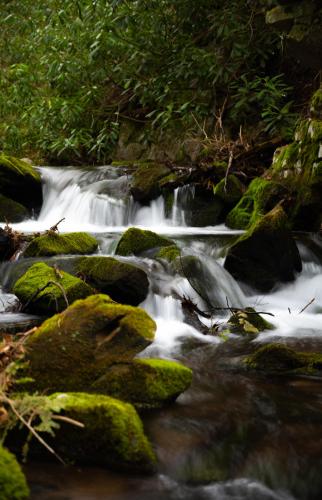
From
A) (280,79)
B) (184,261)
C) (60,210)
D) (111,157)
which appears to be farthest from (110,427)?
(111,157)

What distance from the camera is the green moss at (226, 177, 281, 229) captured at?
29.1 feet

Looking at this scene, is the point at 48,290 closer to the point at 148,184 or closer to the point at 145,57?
the point at 148,184

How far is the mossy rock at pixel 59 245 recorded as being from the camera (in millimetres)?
7066

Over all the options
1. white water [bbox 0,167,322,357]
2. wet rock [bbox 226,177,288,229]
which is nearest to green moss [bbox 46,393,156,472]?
white water [bbox 0,167,322,357]

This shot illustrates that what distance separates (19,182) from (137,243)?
14.3 ft

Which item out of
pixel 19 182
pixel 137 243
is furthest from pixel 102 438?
pixel 19 182

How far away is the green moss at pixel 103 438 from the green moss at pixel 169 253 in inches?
172

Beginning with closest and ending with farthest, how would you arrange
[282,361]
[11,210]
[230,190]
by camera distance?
[282,361] < [230,190] < [11,210]

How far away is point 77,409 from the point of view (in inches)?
107

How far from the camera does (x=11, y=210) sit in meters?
10.7

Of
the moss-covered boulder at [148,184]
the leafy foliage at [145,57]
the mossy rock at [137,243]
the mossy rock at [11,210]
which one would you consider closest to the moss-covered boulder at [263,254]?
the mossy rock at [137,243]

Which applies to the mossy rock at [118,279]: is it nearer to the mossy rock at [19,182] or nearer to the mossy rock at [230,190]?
the mossy rock at [230,190]

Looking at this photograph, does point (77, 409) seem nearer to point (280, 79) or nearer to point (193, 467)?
point (193, 467)

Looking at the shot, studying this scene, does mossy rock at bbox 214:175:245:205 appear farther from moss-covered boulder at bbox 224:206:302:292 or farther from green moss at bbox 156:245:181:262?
green moss at bbox 156:245:181:262
